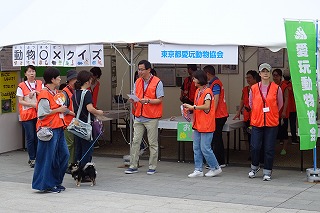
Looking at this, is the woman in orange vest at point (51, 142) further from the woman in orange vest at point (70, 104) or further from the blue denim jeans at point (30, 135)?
the blue denim jeans at point (30, 135)

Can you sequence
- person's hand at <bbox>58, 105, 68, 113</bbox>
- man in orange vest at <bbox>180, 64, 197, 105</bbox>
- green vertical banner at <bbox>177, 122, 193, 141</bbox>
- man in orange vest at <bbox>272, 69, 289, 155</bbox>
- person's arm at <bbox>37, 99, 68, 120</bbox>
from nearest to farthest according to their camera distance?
person's arm at <bbox>37, 99, 68, 120</bbox>
person's hand at <bbox>58, 105, 68, 113</bbox>
green vertical banner at <bbox>177, 122, 193, 141</bbox>
man in orange vest at <bbox>272, 69, 289, 155</bbox>
man in orange vest at <bbox>180, 64, 197, 105</bbox>

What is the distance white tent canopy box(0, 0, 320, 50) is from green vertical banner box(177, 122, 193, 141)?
159 cm

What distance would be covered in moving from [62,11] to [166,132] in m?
4.51

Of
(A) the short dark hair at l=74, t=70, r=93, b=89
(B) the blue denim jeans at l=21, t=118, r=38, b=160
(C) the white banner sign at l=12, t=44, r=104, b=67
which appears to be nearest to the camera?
(A) the short dark hair at l=74, t=70, r=93, b=89

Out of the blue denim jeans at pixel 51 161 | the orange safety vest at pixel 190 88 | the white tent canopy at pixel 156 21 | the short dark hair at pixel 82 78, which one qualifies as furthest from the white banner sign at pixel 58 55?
the orange safety vest at pixel 190 88

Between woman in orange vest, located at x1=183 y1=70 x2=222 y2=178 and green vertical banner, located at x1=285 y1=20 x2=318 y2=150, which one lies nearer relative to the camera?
green vertical banner, located at x1=285 y1=20 x2=318 y2=150

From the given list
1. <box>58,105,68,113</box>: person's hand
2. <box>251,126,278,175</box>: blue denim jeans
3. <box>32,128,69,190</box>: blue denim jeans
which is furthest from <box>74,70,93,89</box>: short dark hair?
<box>251,126,278,175</box>: blue denim jeans

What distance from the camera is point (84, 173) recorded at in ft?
33.1

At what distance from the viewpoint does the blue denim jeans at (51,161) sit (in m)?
9.48

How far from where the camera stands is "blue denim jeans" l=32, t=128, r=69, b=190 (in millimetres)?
9477

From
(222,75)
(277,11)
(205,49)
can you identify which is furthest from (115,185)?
(222,75)

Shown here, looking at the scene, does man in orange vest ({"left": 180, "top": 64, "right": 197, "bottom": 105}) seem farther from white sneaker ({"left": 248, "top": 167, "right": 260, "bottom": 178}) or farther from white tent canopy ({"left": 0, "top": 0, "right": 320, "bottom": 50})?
white sneaker ({"left": 248, "top": 167, "right": 260, "bottom": 178})

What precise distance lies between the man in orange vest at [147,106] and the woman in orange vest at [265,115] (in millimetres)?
1495

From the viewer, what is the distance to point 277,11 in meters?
10.6
